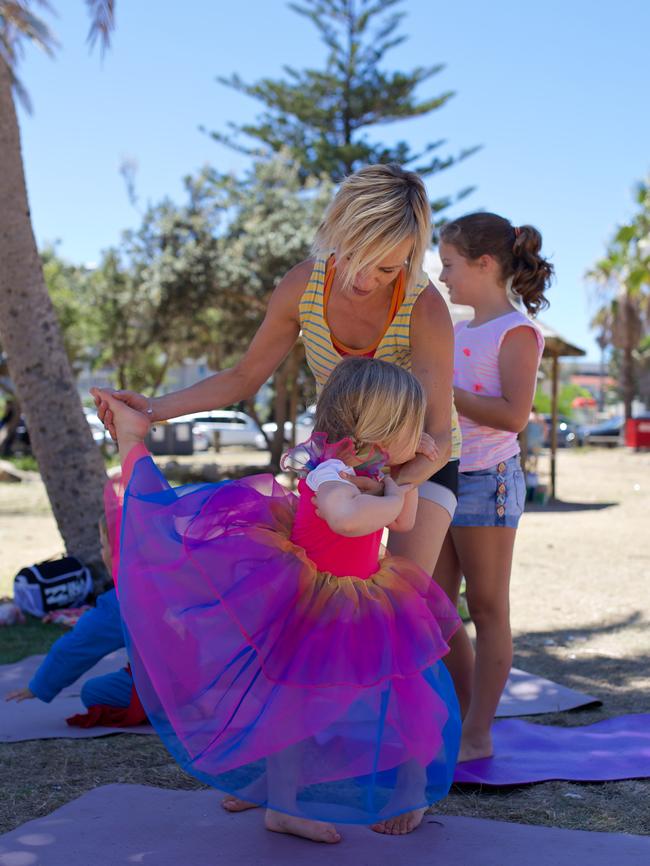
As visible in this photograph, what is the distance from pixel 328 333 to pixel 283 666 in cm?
104

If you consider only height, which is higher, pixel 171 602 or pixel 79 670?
pixel 171 602

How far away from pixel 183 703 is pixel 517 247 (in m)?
2.05

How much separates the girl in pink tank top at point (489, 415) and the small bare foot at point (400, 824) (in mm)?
766

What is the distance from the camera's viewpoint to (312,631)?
8.54 feet

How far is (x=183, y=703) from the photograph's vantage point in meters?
2.63

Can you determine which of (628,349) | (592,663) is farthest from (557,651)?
(628,349)

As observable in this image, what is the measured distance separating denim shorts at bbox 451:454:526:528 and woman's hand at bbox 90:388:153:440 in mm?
1187

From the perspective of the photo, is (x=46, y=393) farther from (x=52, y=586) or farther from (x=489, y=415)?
(x=489, y=415)

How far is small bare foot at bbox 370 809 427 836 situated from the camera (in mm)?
2830

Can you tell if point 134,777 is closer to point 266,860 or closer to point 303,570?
point 266,860

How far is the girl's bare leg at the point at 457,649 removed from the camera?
3707mm

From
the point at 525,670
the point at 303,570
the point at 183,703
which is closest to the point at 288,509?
the point at 303,570

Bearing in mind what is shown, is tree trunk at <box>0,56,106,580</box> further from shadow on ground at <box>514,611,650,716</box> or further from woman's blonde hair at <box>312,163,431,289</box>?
woman's blonde hair at <box>312,163,431,289</box>

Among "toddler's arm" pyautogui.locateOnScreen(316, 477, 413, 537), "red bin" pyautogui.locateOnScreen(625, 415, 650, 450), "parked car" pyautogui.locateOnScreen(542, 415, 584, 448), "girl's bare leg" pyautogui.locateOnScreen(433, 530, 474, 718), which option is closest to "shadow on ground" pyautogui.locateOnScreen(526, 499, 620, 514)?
"girl's bare leg" pyautogui.locateOnScreen(433, 530, 474, 718)
